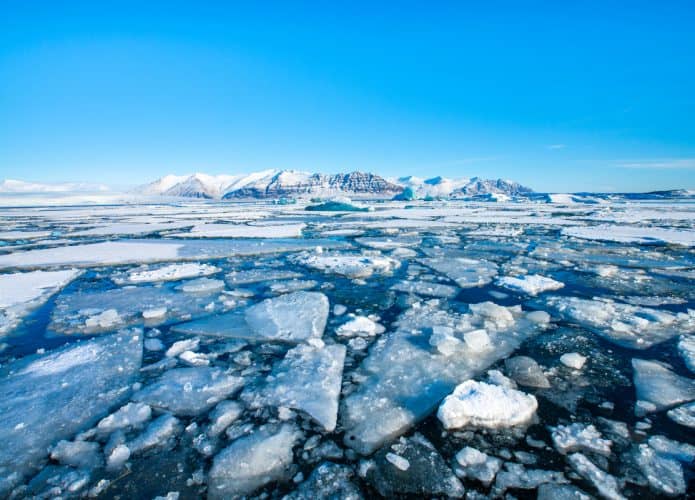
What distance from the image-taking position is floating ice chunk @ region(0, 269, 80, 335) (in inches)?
92.1

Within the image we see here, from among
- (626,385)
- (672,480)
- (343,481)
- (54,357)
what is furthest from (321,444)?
(54,357)

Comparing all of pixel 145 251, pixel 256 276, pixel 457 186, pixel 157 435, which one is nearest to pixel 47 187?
pixel 457 186

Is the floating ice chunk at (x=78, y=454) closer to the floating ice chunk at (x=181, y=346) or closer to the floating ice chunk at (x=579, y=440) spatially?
the floating ice chunk at (x=181, y=346)

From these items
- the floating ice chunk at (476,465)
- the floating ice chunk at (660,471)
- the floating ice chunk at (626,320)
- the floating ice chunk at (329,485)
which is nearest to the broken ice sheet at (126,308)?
the floating ice chunk at (329,485)

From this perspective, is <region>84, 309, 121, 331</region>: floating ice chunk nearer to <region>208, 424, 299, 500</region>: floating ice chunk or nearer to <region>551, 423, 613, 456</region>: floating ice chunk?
<region>208, 424, 299, 500</region>: floating ice chunk

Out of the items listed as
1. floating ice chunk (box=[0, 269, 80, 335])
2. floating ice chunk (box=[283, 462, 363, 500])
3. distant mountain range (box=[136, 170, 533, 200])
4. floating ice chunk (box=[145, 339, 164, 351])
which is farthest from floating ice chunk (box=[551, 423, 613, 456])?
distant mountain range (box=[136, 170, 533, 200])

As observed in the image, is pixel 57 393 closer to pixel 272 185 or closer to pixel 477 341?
pixel 477 341

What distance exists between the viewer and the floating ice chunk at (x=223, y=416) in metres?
1.23

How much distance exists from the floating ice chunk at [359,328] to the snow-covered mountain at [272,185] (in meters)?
65.1

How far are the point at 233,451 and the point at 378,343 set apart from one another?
3.14ft

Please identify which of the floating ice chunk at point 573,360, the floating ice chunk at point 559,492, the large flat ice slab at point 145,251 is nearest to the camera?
the floating ice chunk at point 559,492

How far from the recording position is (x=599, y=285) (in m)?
3.01

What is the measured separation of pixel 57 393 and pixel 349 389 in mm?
1216

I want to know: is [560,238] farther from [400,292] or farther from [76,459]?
[76,459]
